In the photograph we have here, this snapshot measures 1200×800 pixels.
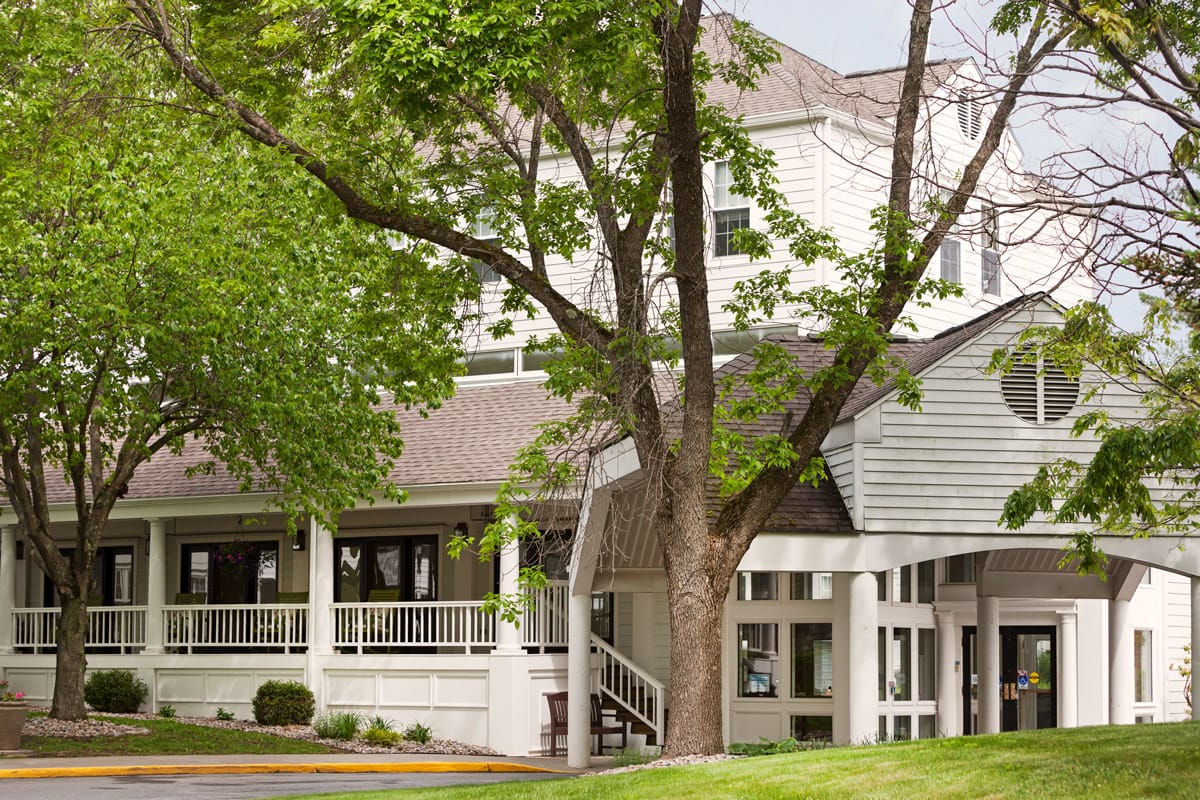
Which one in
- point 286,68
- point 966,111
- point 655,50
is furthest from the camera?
point 966,111

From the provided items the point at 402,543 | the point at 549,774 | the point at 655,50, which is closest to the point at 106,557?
the point at 402,543

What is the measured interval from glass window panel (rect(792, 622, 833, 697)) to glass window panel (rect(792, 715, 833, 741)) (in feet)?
1.12

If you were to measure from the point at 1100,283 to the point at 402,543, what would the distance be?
728 inches

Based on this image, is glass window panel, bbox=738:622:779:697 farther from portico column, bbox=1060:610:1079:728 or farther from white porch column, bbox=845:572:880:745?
portico column, bbox=1060:610:1079:728

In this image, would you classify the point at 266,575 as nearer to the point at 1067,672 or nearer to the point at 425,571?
the point at 425,571

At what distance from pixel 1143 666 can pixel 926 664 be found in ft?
25.0

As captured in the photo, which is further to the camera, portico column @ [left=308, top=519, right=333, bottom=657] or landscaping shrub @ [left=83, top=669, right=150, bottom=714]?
landscaping shrub @ [left=83, top=669, right=150, bottom=714]

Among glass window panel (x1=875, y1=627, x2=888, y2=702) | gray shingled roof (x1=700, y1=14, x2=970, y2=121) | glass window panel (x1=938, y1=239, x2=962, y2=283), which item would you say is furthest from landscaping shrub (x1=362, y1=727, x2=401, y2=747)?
glass window panel (x1=938, y1=239, x2=962, y2=283)

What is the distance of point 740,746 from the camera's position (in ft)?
65.2

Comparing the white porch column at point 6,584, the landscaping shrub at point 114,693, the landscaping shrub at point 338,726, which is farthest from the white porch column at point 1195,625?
the white porch column at point 6,584

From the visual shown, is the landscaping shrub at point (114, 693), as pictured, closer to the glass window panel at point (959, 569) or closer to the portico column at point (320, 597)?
the portico column at point (320, 597)

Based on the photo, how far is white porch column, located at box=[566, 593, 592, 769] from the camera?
66.8ft

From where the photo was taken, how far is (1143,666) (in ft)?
97.2

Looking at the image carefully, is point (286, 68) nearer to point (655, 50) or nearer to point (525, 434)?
point (655, 50)
